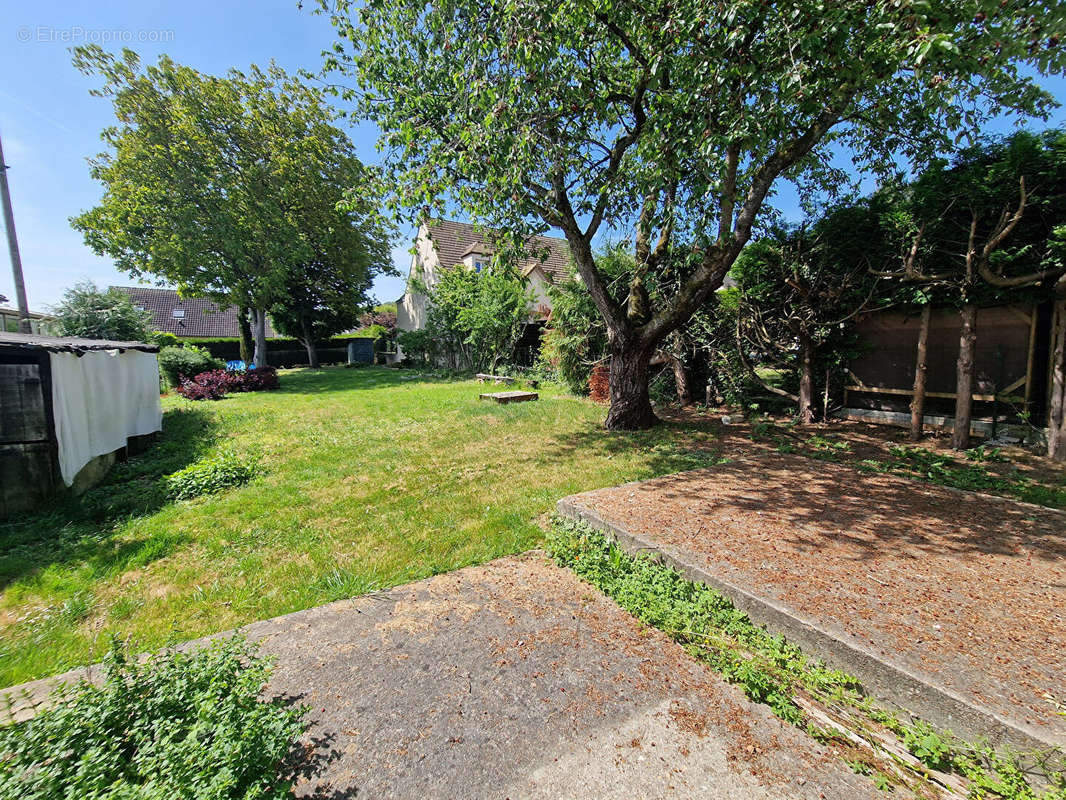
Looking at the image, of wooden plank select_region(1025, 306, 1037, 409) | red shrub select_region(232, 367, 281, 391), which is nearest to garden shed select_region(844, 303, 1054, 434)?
wooden plank select_region(1025, 306, 1037, 409)

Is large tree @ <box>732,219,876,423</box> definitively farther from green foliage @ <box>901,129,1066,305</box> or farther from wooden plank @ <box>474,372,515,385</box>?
wooden plank @ <box>474,372,515,385</box>

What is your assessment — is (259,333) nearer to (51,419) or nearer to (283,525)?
Answer: (51,419)

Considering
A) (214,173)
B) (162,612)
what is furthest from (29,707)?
(214,173)

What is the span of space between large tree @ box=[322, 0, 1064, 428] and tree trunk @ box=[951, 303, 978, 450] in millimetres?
2511

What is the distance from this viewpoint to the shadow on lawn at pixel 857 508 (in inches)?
126

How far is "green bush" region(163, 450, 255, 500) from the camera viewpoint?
4.95 meters

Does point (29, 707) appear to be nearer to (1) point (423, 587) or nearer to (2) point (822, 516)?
(1) point (423, 587)

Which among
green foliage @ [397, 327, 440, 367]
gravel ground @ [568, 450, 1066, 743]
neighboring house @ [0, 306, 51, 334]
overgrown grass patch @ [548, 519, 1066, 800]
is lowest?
overgrown grass patch @ [548, 519, 1066, 800]

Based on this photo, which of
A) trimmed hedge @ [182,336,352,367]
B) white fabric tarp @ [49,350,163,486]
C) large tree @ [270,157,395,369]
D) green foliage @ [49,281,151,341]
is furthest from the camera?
trimmed hedge @ [182,336,352,367]

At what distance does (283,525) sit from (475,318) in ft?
43.4

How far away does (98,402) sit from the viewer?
5645 mm

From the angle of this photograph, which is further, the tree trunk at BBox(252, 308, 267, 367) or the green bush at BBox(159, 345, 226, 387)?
the tree trunk at BBox(252, 308, 267, 367)

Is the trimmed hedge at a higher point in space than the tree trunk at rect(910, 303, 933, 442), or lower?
higher

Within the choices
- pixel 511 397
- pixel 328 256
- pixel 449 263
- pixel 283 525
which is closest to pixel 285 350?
pixel 328 256
